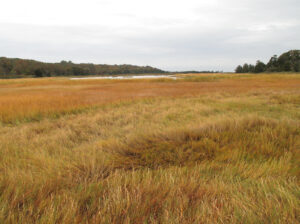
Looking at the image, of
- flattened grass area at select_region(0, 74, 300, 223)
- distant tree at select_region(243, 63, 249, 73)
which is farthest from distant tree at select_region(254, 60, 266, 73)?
flattened grass area at select_region(0, 74, 300, 223)

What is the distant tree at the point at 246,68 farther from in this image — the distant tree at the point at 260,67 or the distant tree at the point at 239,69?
the distant tree at the point at 260,67

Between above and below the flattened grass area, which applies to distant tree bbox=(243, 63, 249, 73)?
above

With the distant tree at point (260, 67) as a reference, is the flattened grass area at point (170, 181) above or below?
below

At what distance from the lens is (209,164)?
70.2 inches

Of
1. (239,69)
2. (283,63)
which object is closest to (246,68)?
(239,69)

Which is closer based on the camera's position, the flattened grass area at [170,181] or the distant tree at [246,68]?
the flattened grass area at [170,181]

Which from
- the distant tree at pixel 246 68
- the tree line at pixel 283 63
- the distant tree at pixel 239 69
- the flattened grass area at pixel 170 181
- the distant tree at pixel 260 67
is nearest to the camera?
the flattened grass area at pixel 170 181

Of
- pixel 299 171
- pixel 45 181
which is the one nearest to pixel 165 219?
pixel 45 181

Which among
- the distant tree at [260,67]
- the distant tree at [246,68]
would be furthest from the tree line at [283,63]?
the distant tree at [246,68]

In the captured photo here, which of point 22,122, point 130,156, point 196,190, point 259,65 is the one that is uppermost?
point 259,65

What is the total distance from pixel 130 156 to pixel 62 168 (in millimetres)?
816

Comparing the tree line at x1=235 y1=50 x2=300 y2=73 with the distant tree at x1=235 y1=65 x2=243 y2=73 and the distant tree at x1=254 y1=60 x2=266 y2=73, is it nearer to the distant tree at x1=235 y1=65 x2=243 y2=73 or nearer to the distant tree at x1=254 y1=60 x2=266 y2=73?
the distant tree at x1=254 y1=60 x2=266 y2=73

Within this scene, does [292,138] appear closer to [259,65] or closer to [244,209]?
[244,209]

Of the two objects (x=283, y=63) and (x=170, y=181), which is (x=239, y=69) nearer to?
(x=283, y=63)
